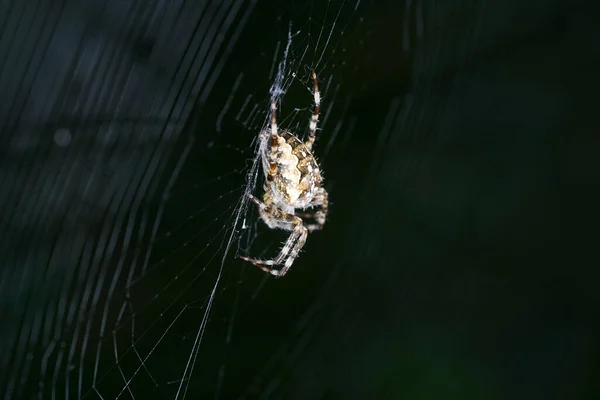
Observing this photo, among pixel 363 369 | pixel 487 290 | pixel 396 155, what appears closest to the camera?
pixel 363 369

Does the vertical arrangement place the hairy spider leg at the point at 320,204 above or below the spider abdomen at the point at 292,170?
below

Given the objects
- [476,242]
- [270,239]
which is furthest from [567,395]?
[270,239]

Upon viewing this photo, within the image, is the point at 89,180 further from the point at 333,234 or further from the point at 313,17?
the point at 333,234

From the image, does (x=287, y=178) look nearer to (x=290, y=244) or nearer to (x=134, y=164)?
(x=290, y=244)

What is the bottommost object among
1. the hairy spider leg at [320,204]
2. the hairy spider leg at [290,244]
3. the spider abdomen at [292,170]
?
the hairy spider leg at [290,244]

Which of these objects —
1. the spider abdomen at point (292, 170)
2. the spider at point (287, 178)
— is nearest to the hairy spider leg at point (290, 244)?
the spider at point (287, 178)

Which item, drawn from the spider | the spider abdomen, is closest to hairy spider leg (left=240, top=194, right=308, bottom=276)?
the spider

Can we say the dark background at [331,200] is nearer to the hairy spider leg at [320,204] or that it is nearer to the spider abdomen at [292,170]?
the spider abdomen at [292,170]
